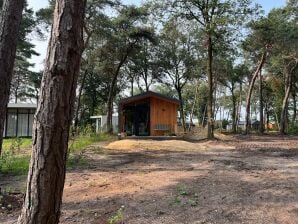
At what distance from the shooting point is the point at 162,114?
840 inches

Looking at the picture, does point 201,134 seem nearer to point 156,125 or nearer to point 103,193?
point 156,125

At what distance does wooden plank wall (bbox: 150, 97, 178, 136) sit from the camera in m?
20.9

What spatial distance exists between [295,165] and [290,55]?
19.0m

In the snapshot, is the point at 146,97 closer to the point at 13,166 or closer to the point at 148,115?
the point at 148,115

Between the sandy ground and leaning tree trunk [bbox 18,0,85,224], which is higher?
leaning tree trunk [bbox 18,0,85,224]

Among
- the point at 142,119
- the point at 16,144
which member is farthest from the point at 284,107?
the point at 16,144

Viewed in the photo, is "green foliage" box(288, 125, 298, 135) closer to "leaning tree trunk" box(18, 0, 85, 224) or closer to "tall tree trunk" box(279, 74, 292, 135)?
"tall tree trunk" box(279, 74, 292, 135)

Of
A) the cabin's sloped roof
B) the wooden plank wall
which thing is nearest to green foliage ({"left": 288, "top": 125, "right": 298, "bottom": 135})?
the wooden plank wall

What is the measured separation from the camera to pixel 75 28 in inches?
91.4

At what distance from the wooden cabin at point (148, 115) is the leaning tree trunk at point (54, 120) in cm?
1831

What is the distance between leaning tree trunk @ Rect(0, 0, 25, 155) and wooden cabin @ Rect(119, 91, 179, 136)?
1557 cm

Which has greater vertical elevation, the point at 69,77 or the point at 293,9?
the point at 293,9

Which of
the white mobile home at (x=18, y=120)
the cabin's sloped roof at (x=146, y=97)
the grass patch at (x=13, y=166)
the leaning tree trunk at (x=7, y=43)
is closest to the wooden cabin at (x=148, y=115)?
the cabin's sloped roof at (x=146, y=97)

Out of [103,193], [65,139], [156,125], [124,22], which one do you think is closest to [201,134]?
[156,125]
